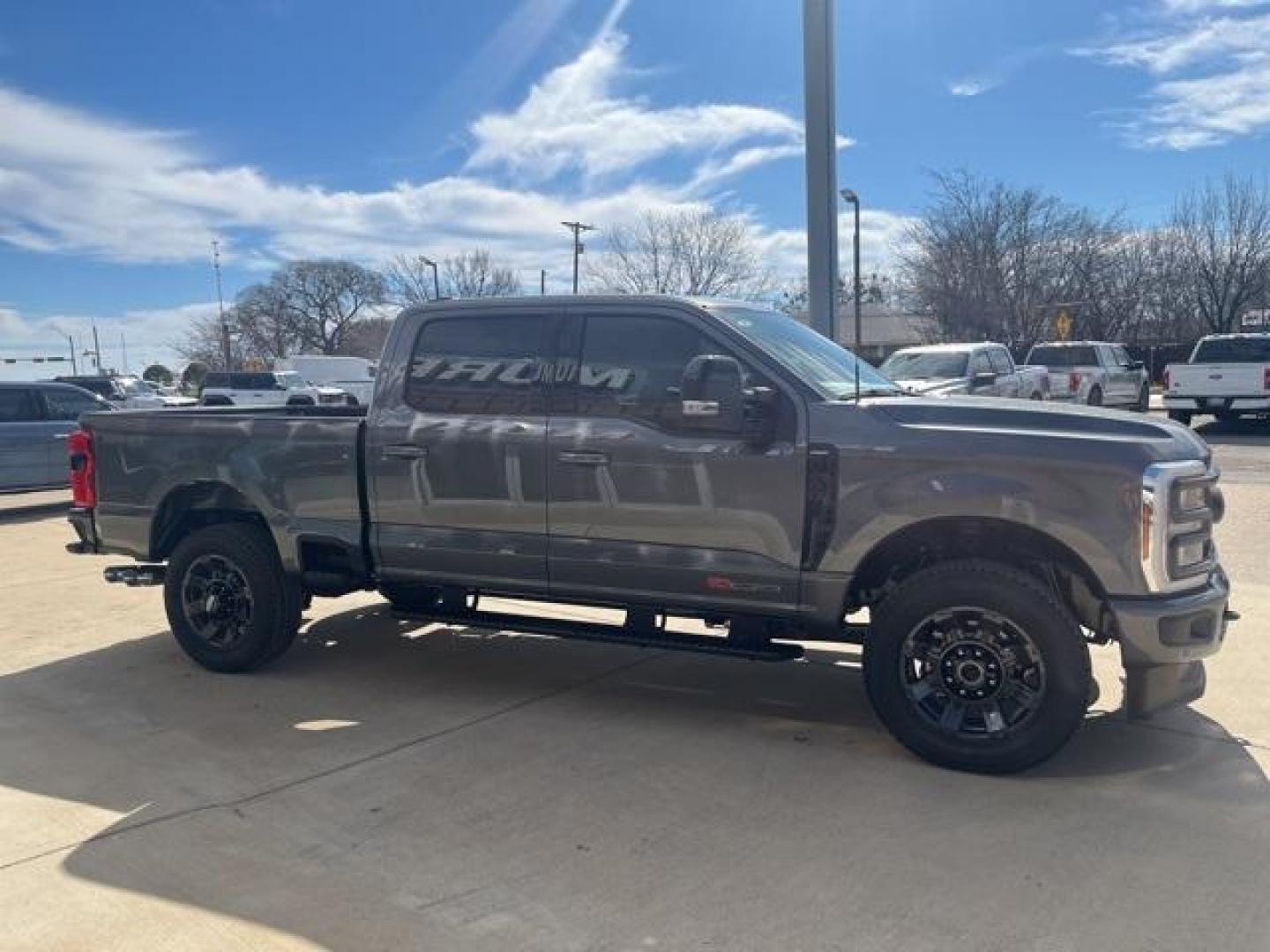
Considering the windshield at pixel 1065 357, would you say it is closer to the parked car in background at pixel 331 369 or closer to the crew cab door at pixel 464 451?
the crew cab door at pixel 464 451

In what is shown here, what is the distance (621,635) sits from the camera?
5.06 m

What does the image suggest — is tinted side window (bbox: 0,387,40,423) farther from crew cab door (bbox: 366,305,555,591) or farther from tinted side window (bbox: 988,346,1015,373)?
tinted side window (bbox: 988,346,1015,373)

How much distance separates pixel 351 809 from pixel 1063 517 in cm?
305

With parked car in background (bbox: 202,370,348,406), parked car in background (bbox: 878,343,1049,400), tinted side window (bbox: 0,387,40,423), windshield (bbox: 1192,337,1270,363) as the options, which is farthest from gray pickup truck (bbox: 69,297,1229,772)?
parked car in background (bbox: 202,370,348,406)

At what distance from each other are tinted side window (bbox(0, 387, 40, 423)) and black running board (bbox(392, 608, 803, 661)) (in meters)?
10.4

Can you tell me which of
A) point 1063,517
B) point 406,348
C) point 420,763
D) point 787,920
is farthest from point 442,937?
point 406,348

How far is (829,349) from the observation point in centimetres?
540

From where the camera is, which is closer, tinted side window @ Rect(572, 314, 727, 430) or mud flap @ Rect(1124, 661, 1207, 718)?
mud flap @ Rect(1124, 661, 1207, 718)

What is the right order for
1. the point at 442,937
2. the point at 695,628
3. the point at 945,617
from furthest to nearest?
1. the point at 695,628
2. the point at 945,617
3. the point at 442,937

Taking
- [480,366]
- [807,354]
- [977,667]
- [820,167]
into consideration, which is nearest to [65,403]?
[820,167]

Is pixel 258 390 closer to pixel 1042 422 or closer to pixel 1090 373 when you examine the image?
pixel 1090 373

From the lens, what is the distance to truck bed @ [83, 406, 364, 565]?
5.53 meters

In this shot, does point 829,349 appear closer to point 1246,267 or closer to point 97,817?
point 97,817

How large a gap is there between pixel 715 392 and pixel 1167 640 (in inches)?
81.3
